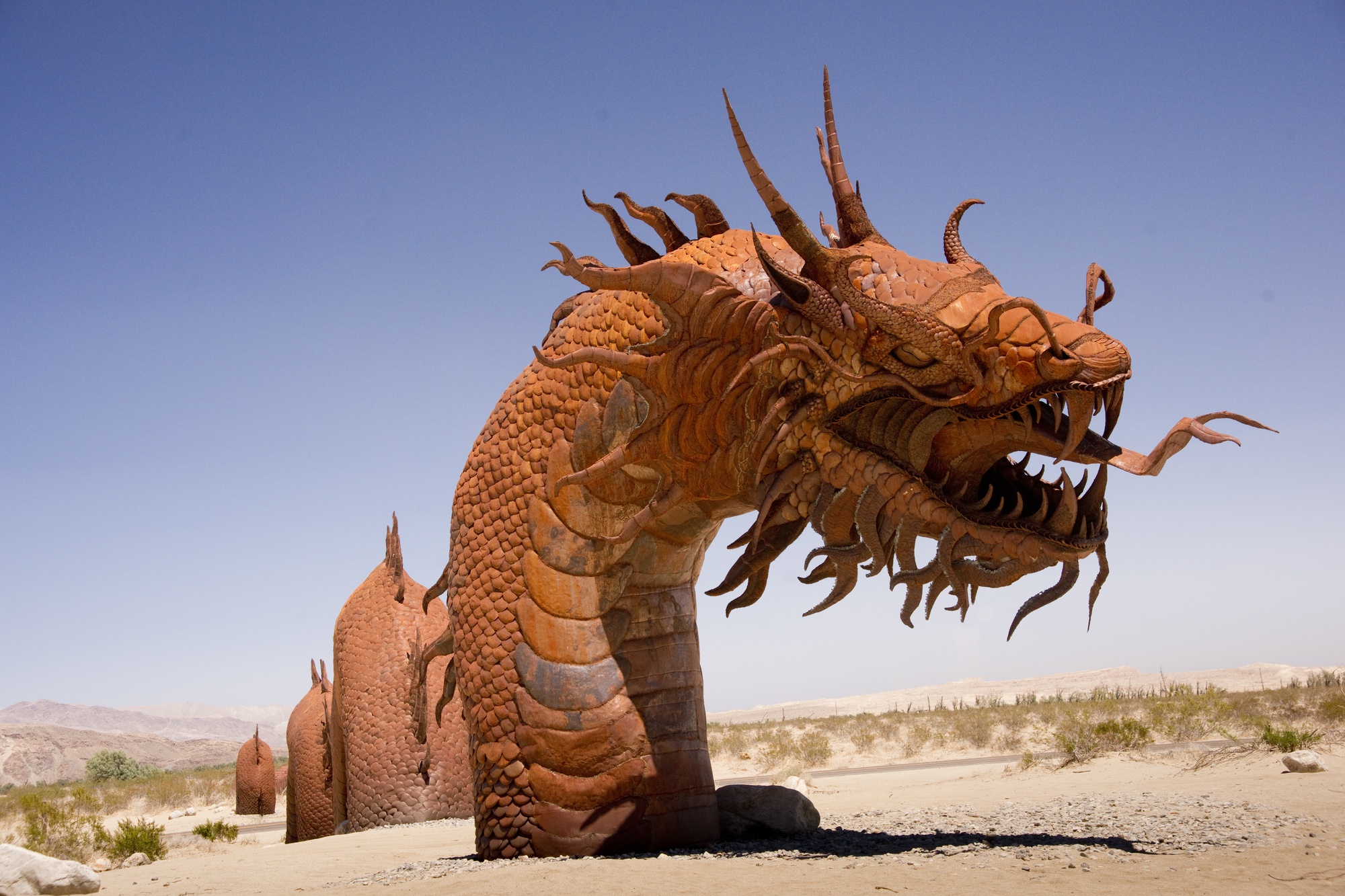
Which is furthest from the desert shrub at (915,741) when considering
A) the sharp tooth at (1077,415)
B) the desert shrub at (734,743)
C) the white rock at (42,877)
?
the sharp tooth at (1077,415)

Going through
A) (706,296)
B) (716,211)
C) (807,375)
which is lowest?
(807,375)

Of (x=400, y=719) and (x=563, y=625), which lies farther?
(x=400, y=719)

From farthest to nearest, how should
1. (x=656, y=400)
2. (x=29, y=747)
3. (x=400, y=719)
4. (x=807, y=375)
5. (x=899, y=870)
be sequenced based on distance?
(x=29, y=747) → (x=400, y=719) → (x=656, y=400) → (x=807, y=375) → (x=899, y=870)

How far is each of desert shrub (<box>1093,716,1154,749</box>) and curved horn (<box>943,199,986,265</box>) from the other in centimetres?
938

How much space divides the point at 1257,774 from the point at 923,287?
21.1 ft

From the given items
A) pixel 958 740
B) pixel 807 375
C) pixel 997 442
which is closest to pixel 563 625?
pixel 807 375

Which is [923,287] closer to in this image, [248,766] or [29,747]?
[248,766]

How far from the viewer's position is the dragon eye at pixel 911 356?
4.16 meters

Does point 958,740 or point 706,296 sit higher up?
point 706,296

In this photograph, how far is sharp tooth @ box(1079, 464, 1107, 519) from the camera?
405cm

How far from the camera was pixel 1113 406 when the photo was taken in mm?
3939

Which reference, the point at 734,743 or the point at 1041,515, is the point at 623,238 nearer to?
the point at 1041,515

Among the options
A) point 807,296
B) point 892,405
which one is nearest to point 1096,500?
point 892,405

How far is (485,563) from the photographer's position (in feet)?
17.4
